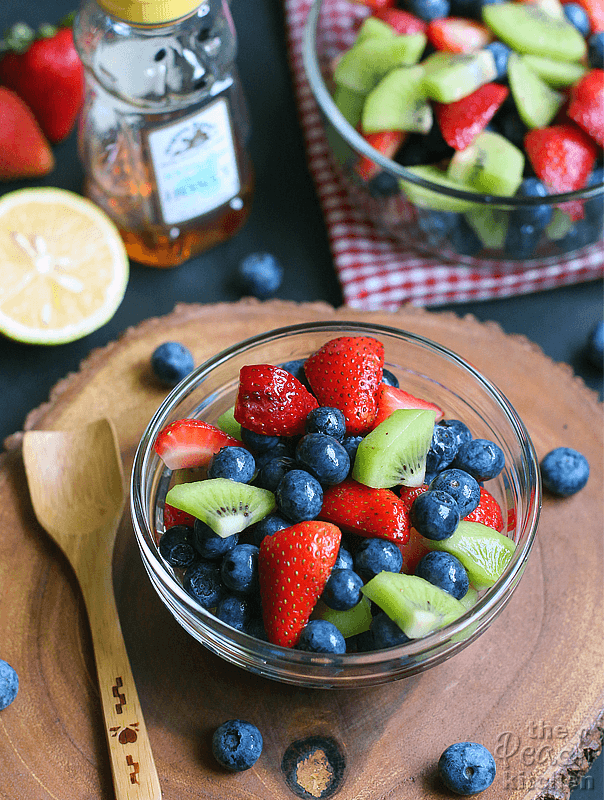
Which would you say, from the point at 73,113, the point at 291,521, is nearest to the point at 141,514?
the point at 291,521

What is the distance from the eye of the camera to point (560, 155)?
1.93m

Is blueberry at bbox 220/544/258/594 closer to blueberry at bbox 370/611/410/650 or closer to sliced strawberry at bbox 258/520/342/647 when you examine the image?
sliced strawberry at bbox 258/520/342/647

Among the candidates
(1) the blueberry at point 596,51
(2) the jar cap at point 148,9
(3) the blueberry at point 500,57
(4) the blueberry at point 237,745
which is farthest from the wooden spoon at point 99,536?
(1) the blueberry at point 596,51

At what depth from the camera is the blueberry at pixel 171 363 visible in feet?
5.65

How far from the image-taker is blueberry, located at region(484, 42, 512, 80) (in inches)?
79.0

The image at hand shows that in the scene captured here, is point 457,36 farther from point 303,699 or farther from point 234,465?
point 303,699

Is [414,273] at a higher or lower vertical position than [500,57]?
lower

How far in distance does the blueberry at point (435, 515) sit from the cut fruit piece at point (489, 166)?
1.00 meters

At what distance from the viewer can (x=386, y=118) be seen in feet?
6.46

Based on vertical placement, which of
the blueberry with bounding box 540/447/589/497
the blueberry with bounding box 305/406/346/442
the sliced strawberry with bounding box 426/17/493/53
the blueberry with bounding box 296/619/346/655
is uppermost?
the sliced strawberry with bounding box 426/17/493/53

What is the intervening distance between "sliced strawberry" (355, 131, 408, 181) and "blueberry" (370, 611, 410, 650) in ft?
3.93

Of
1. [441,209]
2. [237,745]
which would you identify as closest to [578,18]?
[441,209]

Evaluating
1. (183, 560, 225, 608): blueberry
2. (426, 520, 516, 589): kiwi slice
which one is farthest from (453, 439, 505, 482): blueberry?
(183, 560, 225, 608): blueberry

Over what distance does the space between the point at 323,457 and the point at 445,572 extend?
0.84 feet
